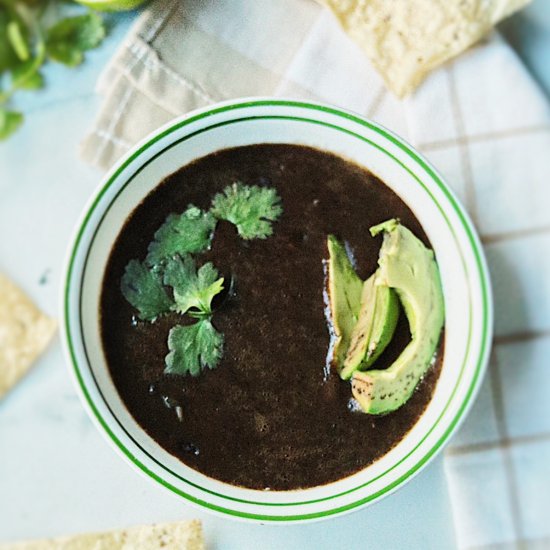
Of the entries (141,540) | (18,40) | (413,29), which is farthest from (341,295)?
(18,40)

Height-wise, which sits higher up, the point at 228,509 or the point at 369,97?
the point at 369,97

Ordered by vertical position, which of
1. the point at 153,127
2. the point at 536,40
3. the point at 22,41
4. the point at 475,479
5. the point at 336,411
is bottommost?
the point at 475,479

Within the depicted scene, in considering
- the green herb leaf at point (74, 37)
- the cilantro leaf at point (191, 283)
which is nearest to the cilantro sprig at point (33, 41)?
the green herb leaf at point (74, 37)

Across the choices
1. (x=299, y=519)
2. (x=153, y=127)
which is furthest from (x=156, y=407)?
(x=153, y=127)

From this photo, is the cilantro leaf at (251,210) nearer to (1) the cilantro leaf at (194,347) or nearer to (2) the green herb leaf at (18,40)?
(1) the cilantro leaf at (194,347)

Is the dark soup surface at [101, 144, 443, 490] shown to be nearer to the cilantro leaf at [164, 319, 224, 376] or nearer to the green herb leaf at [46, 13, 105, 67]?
the cilantro leaf at [164, 319, 224, 376]

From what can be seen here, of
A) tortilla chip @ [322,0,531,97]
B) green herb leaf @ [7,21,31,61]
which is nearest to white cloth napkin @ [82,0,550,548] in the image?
tortilla chip @ [322,0,531,97]

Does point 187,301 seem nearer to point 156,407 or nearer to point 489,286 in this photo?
point 156,407
